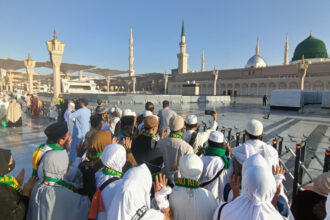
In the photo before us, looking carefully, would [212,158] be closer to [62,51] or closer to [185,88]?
[62,51]

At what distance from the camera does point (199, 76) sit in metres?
49.1

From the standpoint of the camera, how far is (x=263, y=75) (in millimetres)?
39000

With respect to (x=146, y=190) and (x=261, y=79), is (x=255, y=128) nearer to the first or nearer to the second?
(x=146, y=190)

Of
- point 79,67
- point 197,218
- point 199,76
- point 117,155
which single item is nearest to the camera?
point 197,218

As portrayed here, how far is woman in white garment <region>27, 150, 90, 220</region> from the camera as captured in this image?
1434mm

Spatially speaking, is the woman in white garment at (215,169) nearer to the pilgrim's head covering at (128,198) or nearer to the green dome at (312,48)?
the pilgrim's head covering at (128,198)

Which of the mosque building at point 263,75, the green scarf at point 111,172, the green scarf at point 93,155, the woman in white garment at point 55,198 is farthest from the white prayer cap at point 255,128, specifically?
the mosque building at point 263,75

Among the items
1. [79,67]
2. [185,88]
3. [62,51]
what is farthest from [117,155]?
[79,67]

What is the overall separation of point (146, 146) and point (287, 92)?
59.9 feet

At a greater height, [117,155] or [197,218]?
[117,155]

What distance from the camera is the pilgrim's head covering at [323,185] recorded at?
1.47 m

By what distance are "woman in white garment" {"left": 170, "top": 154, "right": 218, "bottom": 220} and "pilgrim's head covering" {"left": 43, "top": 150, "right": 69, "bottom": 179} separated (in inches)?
35.8

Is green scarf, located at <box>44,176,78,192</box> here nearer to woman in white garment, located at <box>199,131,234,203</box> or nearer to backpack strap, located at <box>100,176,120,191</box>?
backpack strap, located at <box>100,176,120,191</box>

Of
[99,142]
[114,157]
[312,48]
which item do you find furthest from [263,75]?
[114,157]
